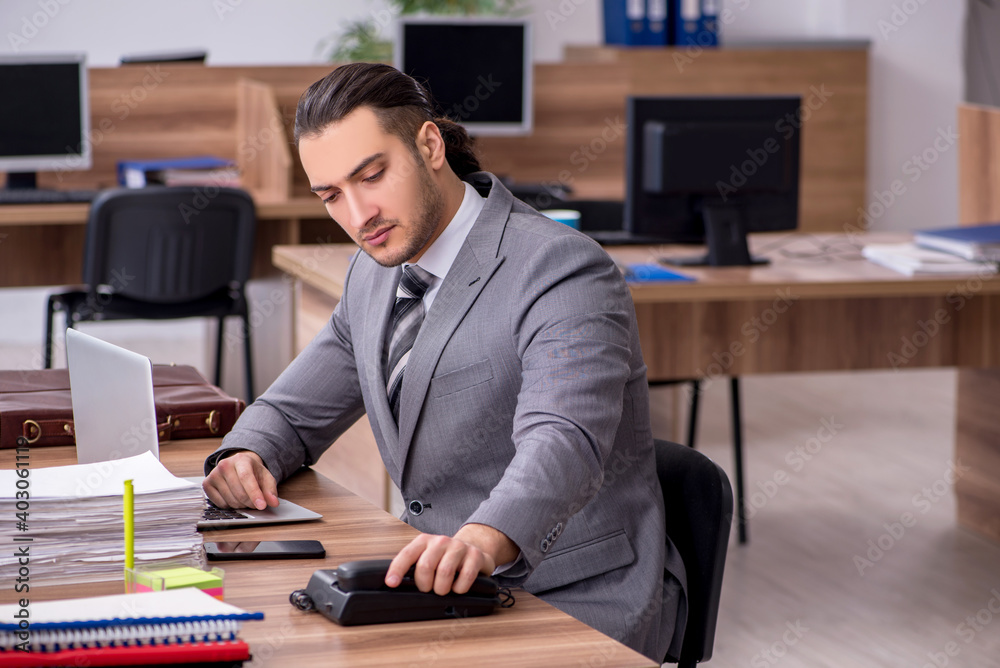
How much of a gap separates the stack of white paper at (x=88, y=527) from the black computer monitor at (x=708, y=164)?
1.95 m

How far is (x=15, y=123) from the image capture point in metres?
4.10

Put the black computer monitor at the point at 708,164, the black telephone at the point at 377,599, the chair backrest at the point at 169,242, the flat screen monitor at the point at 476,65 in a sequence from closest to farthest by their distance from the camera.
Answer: the black telephone at the point at 377,599
the black computer monitor at the point at 708,164
the chair backrest at the point at 169,242
the flat screen monitor at the point at 476,65

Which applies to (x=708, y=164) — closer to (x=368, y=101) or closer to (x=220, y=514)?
(x=368, y=101)

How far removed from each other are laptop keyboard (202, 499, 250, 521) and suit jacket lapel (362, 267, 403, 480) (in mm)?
194

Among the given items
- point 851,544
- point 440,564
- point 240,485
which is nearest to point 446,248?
point 240,485

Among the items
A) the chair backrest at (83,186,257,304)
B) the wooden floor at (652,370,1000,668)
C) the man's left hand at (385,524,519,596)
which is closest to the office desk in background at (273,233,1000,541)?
the wooden floor at (652,370,1000,668)

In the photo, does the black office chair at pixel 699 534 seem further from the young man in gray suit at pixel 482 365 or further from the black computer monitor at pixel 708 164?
the black computer monitor at pixel 708 164

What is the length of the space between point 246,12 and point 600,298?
5280 mm

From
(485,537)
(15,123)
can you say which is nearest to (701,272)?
(485,537)

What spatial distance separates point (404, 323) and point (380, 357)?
0.05 metres

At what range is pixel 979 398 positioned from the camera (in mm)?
3303

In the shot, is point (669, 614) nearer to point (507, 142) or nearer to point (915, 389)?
point (507, 142)

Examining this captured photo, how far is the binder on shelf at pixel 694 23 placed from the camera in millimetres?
5660

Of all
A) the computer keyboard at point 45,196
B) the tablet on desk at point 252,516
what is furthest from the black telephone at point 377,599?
the computer keyboard at point 45,196
